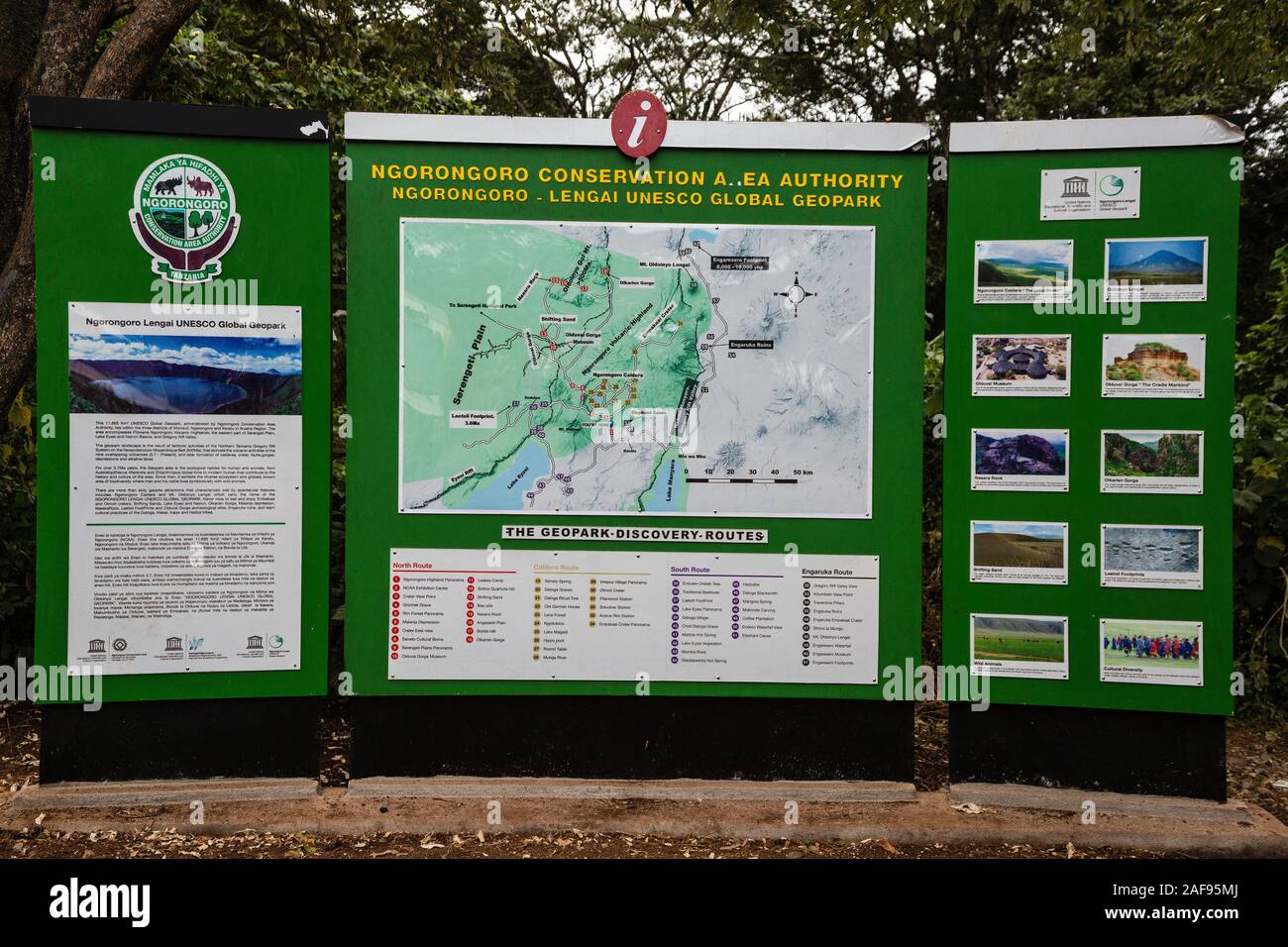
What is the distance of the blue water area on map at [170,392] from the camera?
438 centimetres

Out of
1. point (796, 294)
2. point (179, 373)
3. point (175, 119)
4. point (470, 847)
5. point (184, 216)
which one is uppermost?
point (175, 119)

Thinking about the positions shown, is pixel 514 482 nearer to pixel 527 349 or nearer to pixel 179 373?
pixel 527 349

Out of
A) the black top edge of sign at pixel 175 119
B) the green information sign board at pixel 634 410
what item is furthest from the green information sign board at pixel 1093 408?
the black top edge of sign at pixel 175 119

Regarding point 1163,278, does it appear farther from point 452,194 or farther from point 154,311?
point 154,311

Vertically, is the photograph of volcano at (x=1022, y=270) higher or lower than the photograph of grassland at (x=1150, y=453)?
higher

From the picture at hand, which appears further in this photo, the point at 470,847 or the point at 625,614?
the point at 625,614

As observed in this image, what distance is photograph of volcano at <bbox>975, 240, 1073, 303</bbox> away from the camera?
176 inches

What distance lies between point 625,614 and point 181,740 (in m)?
2.11

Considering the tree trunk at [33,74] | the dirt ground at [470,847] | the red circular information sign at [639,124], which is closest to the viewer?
the dirt ground at [470,847]

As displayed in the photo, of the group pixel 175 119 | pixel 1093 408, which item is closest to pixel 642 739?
pixel 1093 408

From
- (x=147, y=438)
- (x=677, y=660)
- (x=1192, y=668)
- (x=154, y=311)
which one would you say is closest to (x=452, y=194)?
(x=154, y=311)

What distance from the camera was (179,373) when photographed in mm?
4398

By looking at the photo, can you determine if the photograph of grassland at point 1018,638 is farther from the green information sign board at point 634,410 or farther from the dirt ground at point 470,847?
the dirt ground at point 470,847

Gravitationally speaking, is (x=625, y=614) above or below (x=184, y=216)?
below
